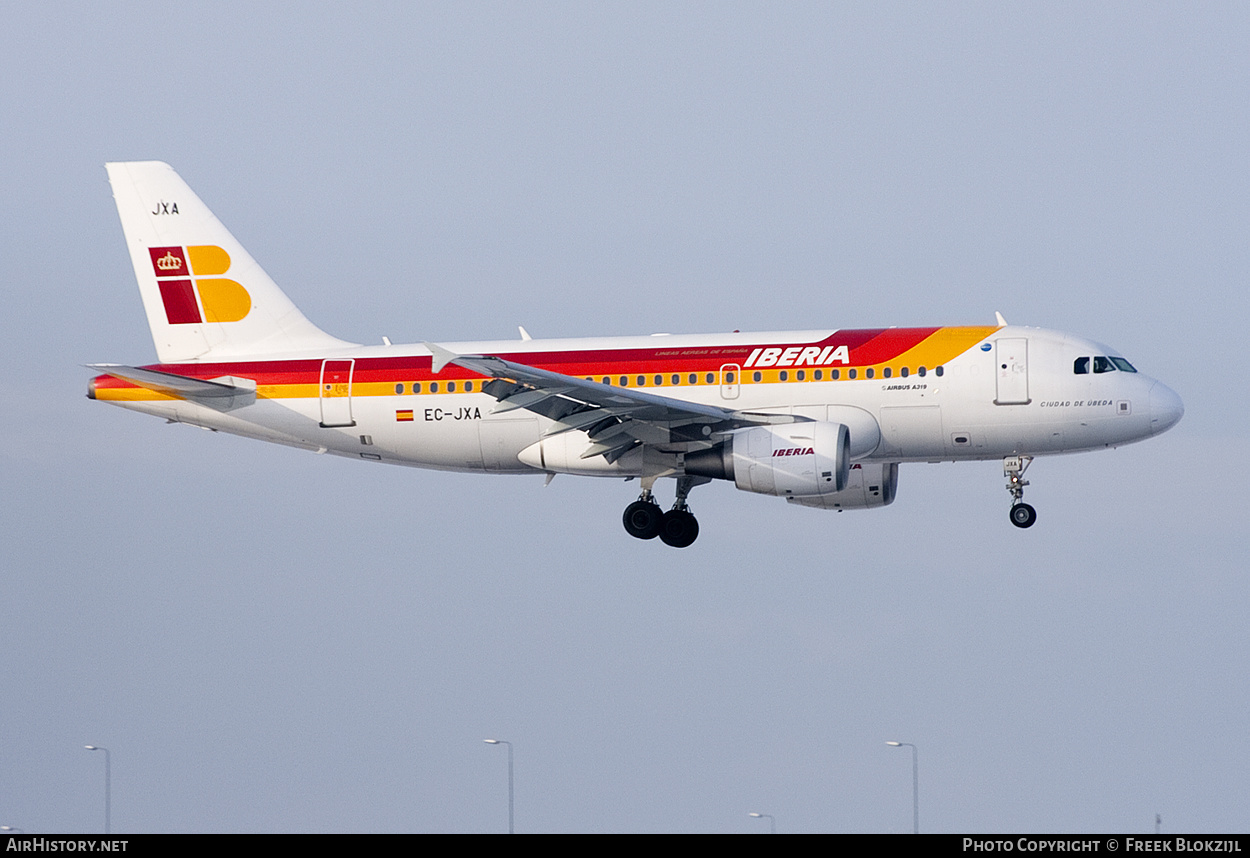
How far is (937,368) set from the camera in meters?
45.5

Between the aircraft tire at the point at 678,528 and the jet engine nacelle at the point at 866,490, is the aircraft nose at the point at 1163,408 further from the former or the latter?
the aircraft tire at the point at 678,528

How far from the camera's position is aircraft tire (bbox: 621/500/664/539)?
47.8 meters

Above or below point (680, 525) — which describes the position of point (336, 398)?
above

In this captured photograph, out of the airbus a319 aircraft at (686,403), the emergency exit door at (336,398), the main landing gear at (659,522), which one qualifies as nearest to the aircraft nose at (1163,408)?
the airbus a319 aircraft at (686,403)

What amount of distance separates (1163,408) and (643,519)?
1331cm

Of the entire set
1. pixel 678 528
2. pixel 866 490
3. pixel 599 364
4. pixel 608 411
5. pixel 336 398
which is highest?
pixel 599 364

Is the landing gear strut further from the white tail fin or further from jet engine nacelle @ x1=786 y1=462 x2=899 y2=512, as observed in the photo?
the white tail fin

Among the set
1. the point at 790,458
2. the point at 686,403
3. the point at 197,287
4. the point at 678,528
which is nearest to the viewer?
the point at 790,458

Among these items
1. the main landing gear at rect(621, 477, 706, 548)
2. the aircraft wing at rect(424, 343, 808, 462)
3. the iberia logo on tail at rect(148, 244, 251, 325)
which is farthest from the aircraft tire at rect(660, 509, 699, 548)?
the iberia logo on tail at rect(148, 244, 251, 325)

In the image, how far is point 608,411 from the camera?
4509cm

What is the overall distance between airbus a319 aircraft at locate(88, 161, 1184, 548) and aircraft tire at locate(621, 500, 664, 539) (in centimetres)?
4

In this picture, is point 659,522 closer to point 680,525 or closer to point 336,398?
point 680,525

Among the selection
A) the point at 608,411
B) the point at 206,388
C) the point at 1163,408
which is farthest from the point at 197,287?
the point at 1163,408
